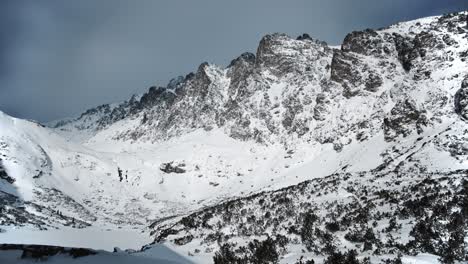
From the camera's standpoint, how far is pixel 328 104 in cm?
13625

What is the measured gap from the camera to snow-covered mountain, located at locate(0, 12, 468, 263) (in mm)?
31891

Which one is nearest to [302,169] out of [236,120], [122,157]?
[236,120]

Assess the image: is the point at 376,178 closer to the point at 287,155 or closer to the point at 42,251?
the point at 42,251

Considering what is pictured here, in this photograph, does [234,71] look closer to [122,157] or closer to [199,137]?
[199,137]

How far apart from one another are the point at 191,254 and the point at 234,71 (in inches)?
6470

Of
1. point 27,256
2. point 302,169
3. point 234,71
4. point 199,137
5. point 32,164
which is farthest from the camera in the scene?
point 234,71

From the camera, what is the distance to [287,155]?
429 ft

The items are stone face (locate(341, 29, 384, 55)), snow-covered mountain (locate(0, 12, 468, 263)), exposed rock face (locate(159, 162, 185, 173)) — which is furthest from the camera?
exposed rock face (locate(159, 162, 185, 173))

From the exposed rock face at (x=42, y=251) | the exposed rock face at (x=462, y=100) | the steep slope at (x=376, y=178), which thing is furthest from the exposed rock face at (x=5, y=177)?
the exposed rock face at (x=42, y=251)

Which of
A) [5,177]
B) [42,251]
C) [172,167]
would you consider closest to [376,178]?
[42,251]

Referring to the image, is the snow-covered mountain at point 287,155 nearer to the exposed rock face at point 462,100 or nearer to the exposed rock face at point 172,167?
the exposed rock face at point 462,100

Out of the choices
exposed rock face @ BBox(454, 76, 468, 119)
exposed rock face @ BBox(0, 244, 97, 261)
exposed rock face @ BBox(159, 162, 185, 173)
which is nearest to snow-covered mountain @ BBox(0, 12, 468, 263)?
exposed rock face @ BBox(454, 76, 468, 119)

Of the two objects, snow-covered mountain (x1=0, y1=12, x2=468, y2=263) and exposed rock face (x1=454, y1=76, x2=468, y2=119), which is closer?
snow-covered mountain (x1=0, y1=12, x2=468, y2=263)

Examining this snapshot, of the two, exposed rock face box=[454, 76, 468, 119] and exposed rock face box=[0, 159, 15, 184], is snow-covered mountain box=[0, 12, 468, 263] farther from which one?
exposed rock face box=[0, 159, 15, 184]
